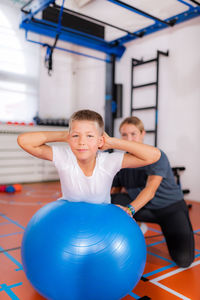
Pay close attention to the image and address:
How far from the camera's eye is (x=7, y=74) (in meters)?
5.84

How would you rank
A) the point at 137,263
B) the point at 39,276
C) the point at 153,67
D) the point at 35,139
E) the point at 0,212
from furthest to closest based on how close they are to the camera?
the point at 153,67
the point at 0,212
the point at 35,139
the point at 137,263
the point at 39,276

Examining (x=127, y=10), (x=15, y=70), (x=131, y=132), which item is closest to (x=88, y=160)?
(x=131, y=132)

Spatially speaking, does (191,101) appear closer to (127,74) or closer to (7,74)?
(127,74)

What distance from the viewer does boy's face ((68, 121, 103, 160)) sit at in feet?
4.78

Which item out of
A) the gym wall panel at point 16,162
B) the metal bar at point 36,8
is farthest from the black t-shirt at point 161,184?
the gym wall panel at point 16,162

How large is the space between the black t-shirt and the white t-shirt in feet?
1.80

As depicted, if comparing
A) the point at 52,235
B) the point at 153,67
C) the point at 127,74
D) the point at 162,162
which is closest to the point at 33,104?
the point at 127,74

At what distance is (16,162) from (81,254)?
463 centimetres

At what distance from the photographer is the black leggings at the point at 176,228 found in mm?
1965

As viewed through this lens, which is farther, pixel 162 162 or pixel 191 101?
pixel 191 101

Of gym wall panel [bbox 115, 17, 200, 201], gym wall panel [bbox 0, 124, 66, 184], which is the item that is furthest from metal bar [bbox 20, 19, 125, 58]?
gym wall panel [bbox 0, 124, 66, 184]

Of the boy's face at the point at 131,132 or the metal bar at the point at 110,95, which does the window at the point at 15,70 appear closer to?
the metal bar at the point at 110,95

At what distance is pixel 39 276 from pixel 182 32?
14.6 feet

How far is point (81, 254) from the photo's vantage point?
3.96 ft
